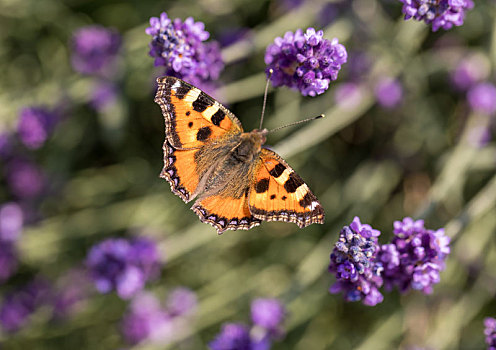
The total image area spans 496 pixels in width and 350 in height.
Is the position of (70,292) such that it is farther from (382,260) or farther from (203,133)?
(382,260)

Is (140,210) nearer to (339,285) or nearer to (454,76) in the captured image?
(339,285)

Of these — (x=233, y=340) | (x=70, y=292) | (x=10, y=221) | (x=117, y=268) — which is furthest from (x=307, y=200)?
(x=10, y=221)

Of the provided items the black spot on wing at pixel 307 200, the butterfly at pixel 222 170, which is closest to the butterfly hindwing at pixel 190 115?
the butterfly at pixel 222 170

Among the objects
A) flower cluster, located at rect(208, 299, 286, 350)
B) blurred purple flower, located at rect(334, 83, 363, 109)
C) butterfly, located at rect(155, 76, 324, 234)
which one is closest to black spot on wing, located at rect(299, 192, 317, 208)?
butterfly, located at rect(155, 76, 324, 234)

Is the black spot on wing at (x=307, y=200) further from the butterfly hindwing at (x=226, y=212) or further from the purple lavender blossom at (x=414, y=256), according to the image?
the purple lavender blossom at (x=414, y=256)

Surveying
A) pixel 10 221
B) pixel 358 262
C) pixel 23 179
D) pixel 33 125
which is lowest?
pixel 10 221

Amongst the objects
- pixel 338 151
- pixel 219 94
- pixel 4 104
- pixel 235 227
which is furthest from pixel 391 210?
pixel 4 104

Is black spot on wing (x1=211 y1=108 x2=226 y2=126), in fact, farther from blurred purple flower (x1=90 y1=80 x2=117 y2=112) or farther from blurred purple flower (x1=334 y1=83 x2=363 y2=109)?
blurred purple flower (x1=90 y1=80 x2=117 y2=112)
